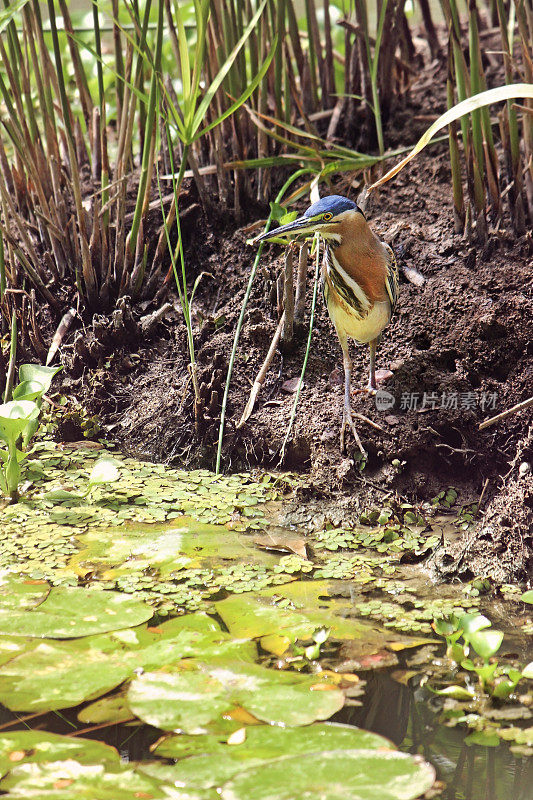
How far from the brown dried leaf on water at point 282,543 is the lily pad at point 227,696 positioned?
1.85 ft

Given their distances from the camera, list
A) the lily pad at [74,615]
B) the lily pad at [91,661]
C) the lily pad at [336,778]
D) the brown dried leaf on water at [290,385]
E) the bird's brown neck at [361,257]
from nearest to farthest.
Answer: the lily pad at [336,778]
the lily pad at [91,661]
the lily pad at [74,615]
the bird's brown neck at [361,257]
the brown dried leaf on water at [290,385]

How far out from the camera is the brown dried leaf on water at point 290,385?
271 cm

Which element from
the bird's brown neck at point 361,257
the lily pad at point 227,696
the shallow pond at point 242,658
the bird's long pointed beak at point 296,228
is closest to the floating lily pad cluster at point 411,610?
the shallow pond at point 242,658

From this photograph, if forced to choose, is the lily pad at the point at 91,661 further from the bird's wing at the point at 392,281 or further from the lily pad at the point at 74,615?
the bird's wing at the point at 392,281

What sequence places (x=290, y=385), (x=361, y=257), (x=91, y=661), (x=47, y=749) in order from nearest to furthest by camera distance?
(x=47, y=749), (x=91, y=661), (x=361, y=257), (x=290, y=385)

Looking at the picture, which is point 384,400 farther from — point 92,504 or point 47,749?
point 47,749

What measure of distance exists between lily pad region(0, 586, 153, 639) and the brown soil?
78 centimetres

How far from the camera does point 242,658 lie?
5.41 ft

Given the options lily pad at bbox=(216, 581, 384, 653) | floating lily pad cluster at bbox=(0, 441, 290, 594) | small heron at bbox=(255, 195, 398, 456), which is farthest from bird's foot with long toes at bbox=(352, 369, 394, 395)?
lily pad at bbox=(216, 581, 384, 653)

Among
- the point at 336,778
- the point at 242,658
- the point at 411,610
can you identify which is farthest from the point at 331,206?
the point at 336,778

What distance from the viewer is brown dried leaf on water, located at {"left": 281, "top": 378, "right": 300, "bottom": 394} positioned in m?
2.71

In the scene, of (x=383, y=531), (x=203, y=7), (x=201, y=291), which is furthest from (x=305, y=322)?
(x=203, y=7)

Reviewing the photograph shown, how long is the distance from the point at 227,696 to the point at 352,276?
1.36m

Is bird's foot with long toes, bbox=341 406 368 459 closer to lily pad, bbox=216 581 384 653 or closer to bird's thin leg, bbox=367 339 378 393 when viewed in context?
bird's thin leg, bbox=367 339 378 393
